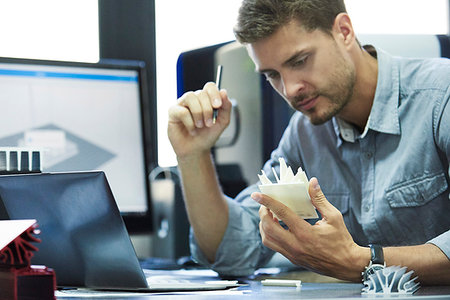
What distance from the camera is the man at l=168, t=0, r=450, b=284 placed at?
4.14ft

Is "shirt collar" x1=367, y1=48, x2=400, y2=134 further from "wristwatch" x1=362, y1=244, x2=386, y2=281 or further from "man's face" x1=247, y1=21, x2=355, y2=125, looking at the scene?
"wristwatch" x1=362, y1=244, x2=386, y2=281

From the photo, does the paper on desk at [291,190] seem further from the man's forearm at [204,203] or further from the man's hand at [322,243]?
the man's forearm at [204,203]

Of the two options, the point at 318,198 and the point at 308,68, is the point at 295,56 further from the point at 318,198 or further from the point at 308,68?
the point at 318,198

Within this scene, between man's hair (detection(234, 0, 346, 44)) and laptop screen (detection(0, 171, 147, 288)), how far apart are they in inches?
27.9

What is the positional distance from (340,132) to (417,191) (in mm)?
245

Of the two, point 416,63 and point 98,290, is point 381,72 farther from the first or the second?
point 98,290

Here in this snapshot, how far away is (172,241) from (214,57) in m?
0.54

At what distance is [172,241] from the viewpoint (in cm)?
176

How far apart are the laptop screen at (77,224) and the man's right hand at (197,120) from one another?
0.50 meters

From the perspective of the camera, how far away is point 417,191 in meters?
1.26

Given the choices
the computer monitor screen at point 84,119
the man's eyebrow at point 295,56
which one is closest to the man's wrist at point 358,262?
the man's eyebrow at point 295,56

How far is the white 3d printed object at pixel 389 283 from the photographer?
0.79 metres

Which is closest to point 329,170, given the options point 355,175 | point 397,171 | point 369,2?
point 355,175

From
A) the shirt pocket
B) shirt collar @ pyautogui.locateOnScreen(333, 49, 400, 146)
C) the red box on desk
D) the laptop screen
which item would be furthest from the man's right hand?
the red box on desk
